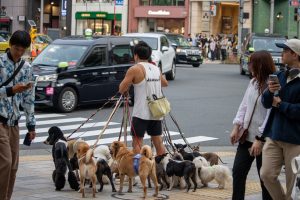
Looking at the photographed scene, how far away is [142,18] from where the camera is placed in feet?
209

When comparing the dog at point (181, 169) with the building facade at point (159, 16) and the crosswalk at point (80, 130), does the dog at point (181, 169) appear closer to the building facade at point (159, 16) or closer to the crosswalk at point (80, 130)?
the crosswalk at point (80, 130)

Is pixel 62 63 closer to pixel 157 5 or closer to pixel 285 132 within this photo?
pixel 285 132

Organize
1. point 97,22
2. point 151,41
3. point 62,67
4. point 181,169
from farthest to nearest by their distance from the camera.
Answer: point 97,22 < point 151,41 < point 62,67 < point 181,169

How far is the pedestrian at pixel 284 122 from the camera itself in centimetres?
669

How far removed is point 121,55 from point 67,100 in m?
2.28

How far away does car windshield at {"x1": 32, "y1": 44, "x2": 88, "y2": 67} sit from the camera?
18.6 m

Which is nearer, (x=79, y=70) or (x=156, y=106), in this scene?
(x=156, y=106)

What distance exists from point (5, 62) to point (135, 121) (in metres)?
3.05

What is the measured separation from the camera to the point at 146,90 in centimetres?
967

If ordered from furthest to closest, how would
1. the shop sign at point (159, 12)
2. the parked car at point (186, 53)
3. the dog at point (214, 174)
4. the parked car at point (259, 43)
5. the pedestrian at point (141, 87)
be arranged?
the shop sign at point (159, 12) → the parked car at point (186, 53) → the parked car at point (259, 43) → the pedestrian at point (141, 87) → the dog at point (214, 174)

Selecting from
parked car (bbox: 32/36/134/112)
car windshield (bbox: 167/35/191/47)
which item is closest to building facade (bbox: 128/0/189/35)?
car windshield (bbox: 167/35/191/47)

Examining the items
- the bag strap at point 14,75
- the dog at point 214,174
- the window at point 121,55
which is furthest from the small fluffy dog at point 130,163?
the window at point 121,55

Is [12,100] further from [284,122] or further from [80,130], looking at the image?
[80,130]

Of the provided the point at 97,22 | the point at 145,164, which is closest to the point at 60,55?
the point at 145,164
